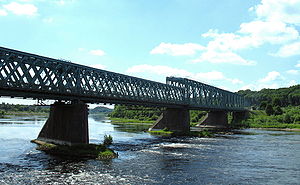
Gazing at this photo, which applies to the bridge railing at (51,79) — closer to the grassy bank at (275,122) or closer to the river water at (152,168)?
the river water at (152,168)

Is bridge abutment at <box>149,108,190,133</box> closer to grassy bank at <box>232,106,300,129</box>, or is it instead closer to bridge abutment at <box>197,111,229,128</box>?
bridge abutment at <box>197,111,229,128</box>

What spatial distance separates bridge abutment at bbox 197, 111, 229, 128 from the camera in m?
146

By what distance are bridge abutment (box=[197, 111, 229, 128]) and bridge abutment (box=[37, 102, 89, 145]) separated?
10261 cm

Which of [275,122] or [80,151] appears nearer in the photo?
[80,151]

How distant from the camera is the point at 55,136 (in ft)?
175

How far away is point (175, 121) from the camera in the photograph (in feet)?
326

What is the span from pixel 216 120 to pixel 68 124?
357 feet

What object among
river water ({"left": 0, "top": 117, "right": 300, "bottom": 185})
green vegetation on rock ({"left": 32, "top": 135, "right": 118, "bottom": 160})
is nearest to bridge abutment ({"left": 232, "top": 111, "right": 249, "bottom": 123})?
river water ({"left": 0, "top": 117, "right": 300, "bottom": 185})

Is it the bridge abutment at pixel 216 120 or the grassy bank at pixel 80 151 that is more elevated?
the bridge abutment at pixel 216 120

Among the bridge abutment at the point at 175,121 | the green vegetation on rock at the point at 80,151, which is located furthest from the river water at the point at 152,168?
the bridge abutment at the point at 175,121

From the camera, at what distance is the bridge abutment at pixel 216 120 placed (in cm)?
14600

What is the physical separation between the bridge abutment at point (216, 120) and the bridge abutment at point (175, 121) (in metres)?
46.7

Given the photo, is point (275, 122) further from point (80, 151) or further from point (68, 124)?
point (80, 151)

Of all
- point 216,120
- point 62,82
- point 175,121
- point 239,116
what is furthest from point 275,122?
point 62,82
